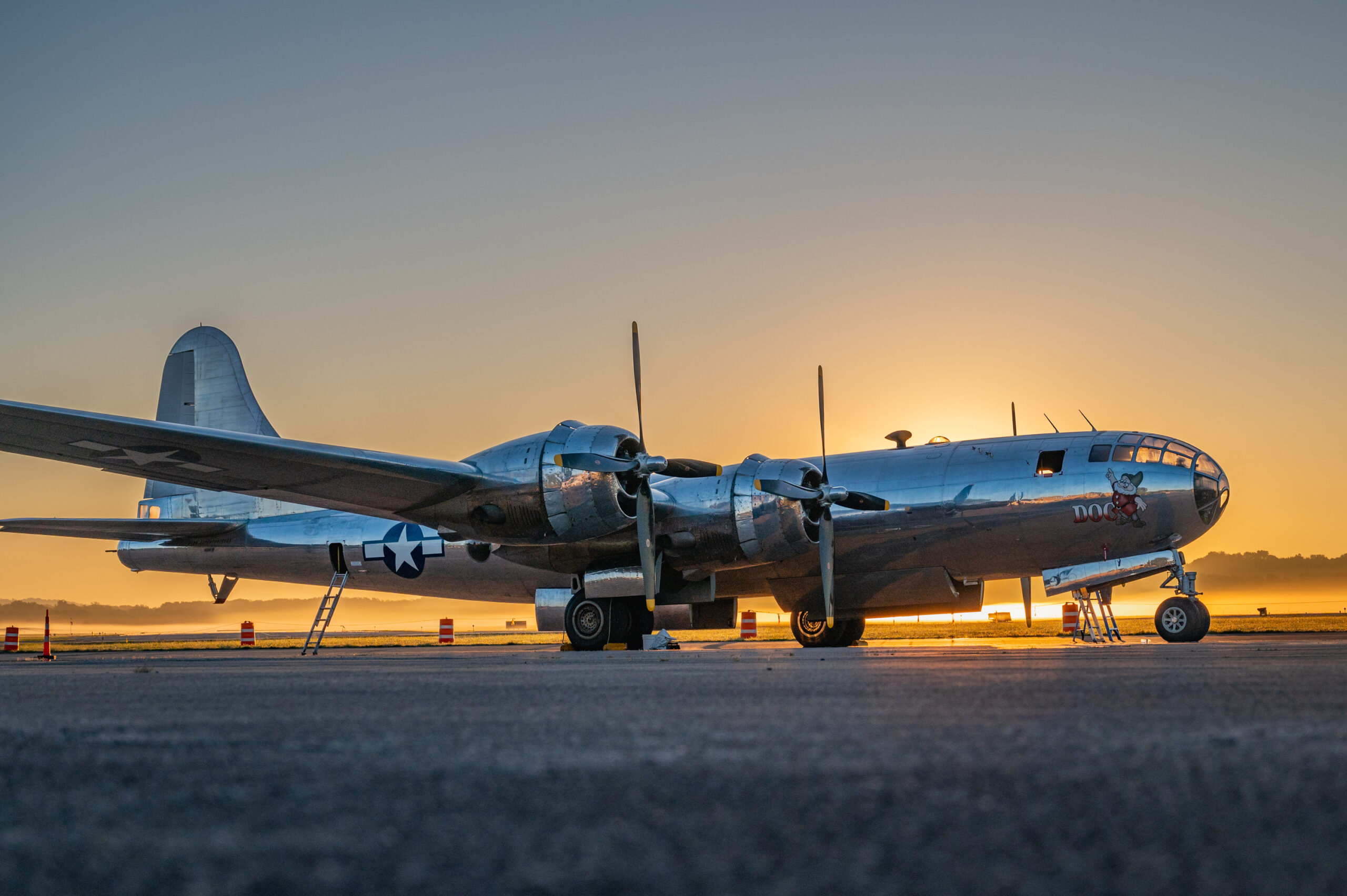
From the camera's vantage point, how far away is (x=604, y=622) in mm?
16328

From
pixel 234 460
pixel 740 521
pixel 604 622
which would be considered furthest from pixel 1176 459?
pixel 234 460

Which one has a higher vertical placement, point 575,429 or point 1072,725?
point 575,429

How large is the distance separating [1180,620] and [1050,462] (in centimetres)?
297

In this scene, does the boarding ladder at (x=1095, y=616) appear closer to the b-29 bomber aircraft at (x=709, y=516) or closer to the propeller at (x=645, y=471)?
the b-29 bomber aircraft at (x=709, y=516)

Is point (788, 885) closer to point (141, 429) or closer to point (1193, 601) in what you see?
point (141, 429)

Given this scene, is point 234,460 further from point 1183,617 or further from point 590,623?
point 1183,617

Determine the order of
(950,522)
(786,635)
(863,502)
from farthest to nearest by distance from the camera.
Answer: (786,635) < (950,522) < (863,502)

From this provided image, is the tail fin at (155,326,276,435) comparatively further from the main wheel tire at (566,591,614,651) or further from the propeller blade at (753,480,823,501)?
the propeller blade at (753,480,823,501)

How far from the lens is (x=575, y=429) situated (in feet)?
48.0

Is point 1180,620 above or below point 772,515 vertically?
below

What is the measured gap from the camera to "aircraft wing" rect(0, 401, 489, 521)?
13.4 meters

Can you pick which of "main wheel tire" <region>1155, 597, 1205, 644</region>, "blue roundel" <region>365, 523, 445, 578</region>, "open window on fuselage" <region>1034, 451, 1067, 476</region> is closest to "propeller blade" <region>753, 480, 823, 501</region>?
"open window on fuselage" <region>1034, 451, 1067, 476</region>

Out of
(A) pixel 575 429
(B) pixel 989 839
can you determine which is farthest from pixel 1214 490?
(B) pixel 989 839

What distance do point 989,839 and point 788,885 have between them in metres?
0.30
